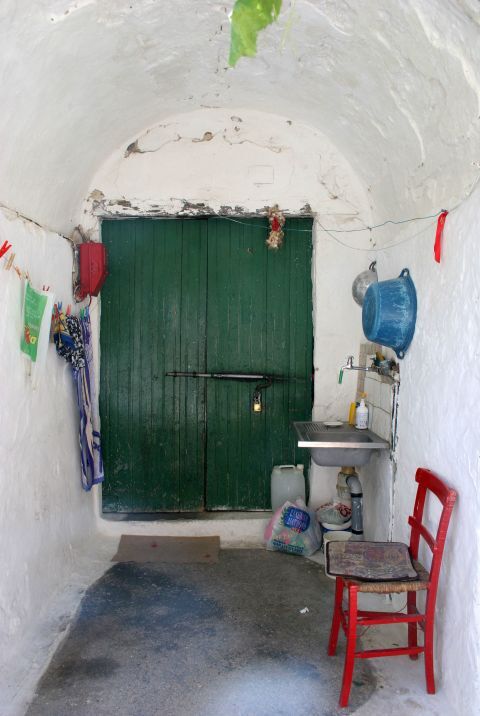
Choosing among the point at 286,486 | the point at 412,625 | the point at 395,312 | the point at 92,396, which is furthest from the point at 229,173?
the point at 412,625

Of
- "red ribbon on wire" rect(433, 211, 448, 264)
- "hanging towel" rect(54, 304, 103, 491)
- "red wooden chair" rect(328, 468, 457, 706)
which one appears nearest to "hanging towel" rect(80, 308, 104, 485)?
"hanging towel" rect(54, 304, 103, 491)

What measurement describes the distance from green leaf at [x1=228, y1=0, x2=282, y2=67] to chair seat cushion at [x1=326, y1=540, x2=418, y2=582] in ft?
6.49

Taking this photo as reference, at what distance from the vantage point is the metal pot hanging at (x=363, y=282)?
3.75 metres

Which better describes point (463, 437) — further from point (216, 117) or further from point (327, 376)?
point (216, 117)

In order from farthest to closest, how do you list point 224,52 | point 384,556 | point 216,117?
point 216,117
point 224,52
point 384,556

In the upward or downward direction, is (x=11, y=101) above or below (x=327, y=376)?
above

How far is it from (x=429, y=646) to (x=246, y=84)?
3245 millimetres

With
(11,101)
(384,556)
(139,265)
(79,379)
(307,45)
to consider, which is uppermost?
(307,45)

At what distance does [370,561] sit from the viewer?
8.13ft

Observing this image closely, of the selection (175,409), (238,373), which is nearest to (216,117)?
(238,373)

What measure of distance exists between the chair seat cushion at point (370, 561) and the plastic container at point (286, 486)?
4.76ft

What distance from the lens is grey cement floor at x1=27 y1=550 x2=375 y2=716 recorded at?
238cm

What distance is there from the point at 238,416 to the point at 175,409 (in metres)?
0.47

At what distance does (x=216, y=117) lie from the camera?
3969 mm
